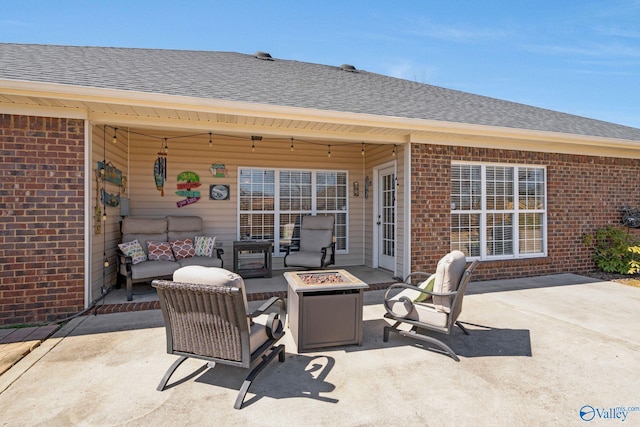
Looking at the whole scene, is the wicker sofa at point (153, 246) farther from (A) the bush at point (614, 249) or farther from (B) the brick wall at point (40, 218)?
(A) the bush at point (614, 249)

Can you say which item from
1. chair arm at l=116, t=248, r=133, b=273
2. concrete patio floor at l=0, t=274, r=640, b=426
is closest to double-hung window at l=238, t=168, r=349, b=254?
chair arm at l=116, t=248, r=133, b=273

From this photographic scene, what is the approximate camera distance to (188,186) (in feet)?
21.4

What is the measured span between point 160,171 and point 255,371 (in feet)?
16.4

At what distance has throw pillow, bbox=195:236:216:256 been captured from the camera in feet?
19.6

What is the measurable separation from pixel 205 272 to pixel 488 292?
472 centimetres

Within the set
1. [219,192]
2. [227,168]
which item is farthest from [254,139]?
[219,192]

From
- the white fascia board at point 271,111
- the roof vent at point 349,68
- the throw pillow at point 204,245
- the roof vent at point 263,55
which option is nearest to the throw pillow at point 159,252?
the throw pillow at point 204,245

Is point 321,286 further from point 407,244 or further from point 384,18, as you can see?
point 384,18

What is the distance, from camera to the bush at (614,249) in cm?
674

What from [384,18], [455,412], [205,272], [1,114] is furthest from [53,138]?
[384,18]

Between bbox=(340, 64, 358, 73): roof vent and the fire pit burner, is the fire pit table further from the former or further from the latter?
bbox=(340, 64, 358, 73): roof vent

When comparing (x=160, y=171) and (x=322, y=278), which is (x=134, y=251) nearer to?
(x=160, y=171)

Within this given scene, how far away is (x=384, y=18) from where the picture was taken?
832 centimetres

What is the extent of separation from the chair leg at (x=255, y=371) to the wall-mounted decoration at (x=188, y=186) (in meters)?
4.40
